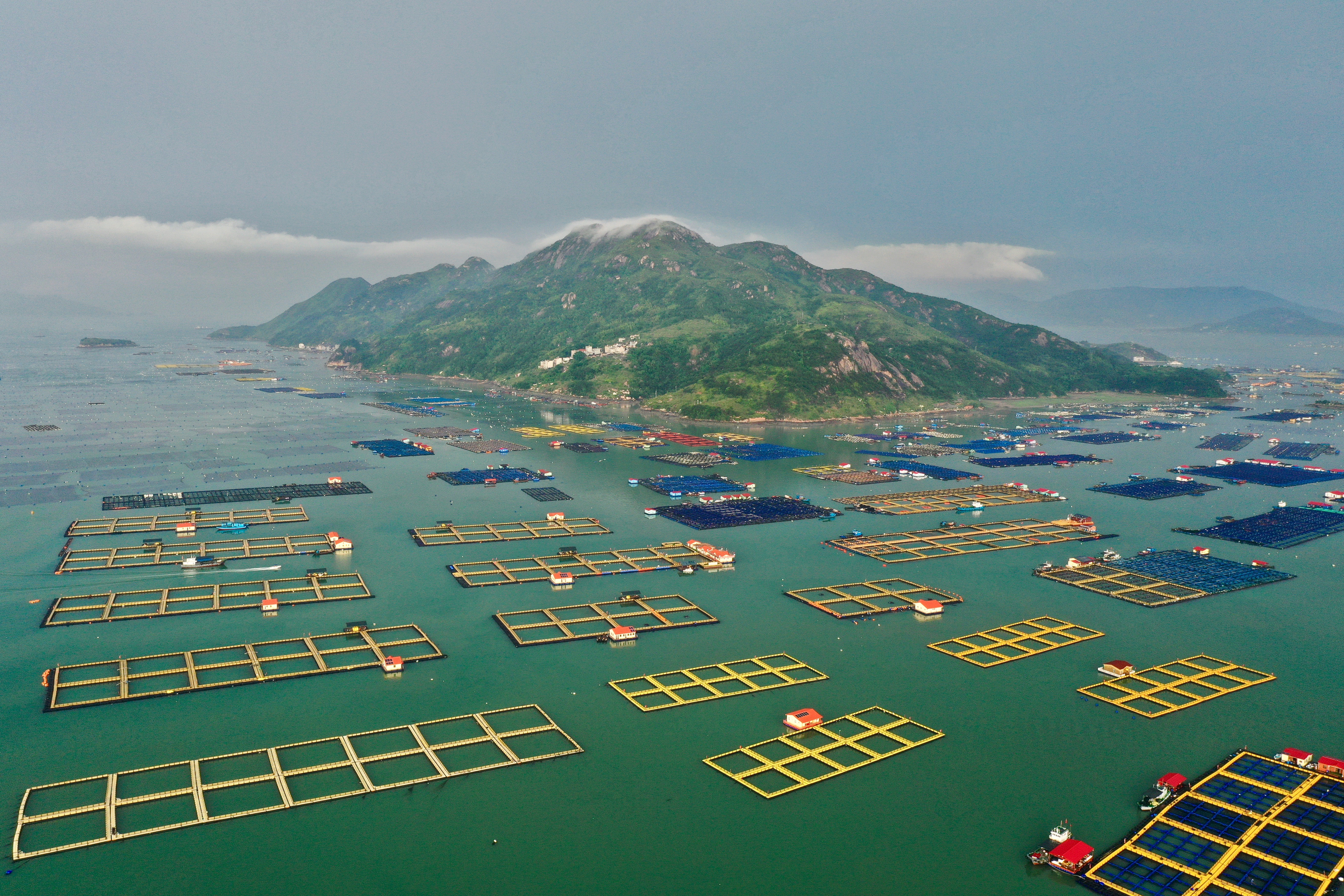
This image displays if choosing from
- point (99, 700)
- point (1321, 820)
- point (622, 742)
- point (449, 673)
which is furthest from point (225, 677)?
point (1321, 820)

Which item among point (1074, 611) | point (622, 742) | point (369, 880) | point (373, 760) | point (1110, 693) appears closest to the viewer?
point (369, 880)

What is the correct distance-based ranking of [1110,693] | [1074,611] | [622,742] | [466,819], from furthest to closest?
1. [1074,611]
2. [1110,693]
3. [622,742]
4. [466,819]

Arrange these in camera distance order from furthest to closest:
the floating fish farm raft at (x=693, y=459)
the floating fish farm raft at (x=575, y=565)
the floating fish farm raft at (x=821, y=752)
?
the floating fish farm raft at (x=693, y=459), the floating fish farm raft at (x=575, y=565), the floating fish farm raft at (x=821, y=752)

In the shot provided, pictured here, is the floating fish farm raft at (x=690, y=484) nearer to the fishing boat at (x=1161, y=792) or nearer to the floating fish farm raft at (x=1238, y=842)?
the fishing boat at (x=1161, y=792)

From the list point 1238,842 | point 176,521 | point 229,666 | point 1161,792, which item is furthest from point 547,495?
point 1238,842

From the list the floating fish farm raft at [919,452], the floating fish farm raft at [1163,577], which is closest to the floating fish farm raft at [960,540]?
the floating fish farm raft at [1163,577]

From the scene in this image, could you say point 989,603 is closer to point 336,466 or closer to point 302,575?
point 302,575
